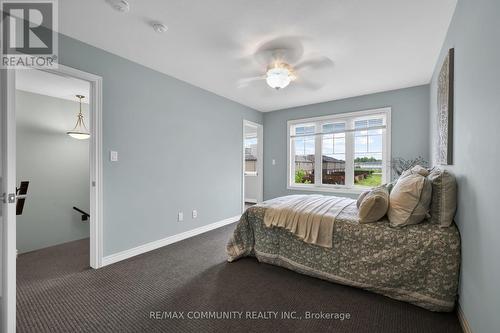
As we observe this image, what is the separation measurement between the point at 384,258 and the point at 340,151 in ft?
9.56

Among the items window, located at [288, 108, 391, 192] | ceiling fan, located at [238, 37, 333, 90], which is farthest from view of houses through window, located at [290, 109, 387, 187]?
ceiling fan, located at [238, 37, 333, 90]

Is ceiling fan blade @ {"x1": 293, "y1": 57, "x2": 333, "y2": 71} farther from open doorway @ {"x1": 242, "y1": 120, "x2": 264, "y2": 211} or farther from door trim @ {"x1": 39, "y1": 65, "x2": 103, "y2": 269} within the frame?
open doorway @ {"x1": 242, "y1": 120, "x2": 264, "y2": 211}

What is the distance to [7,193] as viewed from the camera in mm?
1335

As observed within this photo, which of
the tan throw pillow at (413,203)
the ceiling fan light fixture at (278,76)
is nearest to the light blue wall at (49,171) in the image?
the ceiling fan light fixture at (278,76)

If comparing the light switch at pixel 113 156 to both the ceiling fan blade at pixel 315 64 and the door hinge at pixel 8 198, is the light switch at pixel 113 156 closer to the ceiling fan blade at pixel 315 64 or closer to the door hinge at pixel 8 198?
the door hinge at pixel 8 198

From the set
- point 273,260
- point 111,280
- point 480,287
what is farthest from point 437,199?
point 111,280

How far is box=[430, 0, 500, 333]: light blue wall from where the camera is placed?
1.11 meters

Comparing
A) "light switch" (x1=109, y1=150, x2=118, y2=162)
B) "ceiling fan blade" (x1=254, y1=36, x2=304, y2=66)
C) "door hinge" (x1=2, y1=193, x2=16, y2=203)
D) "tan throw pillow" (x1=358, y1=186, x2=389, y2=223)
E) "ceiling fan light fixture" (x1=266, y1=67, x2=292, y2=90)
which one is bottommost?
"tan throw pillow" (x1=358, y1=186, x2=389, y2=223)

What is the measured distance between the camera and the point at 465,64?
1.60 meters

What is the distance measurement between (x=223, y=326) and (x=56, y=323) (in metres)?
1.26

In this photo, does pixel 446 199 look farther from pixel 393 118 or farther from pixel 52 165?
pixel 52 165

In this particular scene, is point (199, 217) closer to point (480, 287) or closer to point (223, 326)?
point (223, 326)

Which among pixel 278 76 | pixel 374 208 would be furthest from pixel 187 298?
pixel 278 76

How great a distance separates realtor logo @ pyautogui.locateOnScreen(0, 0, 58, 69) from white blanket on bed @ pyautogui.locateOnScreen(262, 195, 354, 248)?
2759mm
